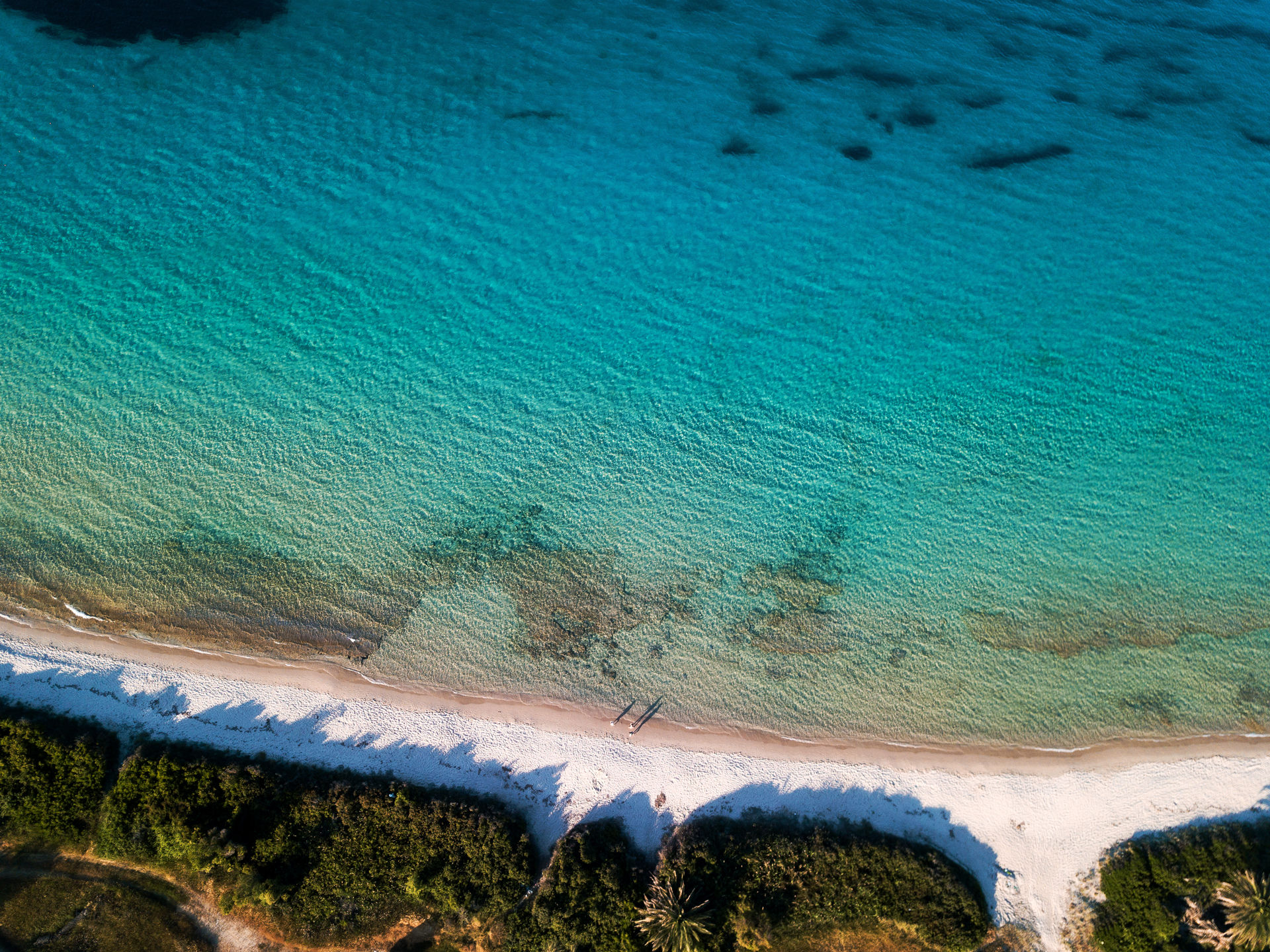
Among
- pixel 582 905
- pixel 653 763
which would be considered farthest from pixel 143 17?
pixel 582 905

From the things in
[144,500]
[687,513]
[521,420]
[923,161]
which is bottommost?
[144,500]

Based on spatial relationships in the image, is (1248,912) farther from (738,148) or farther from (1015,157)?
(738,148)

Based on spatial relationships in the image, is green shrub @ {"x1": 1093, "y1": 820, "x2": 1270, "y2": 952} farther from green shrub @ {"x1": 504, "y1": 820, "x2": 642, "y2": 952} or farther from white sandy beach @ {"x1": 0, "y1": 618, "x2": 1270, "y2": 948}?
green shrub @ {"x1": 504, "y1": 820, "x2": 642, "y2": 952}

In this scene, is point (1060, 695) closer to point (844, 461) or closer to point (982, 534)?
point (982, 534)

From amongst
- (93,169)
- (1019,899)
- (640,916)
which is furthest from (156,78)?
(1019,899)

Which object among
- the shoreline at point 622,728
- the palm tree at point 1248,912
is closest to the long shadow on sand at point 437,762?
the shoreline at point 622,728

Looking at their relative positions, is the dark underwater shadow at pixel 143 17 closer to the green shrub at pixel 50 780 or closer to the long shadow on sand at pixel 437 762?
the long shadow on sand at pixel 437 762

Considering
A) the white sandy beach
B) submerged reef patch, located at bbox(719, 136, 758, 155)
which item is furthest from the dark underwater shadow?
the white sandy beach

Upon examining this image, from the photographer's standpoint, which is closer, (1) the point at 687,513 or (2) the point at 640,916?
(2) the point at 640,916
